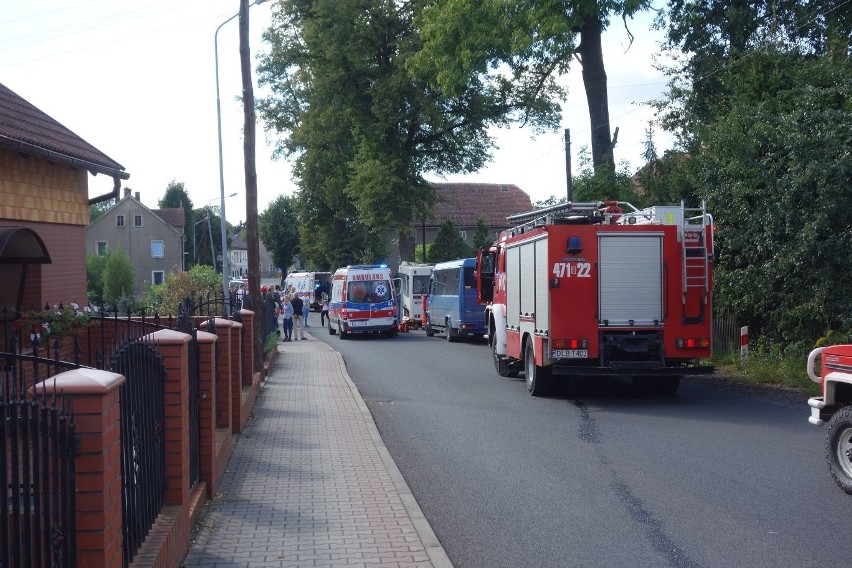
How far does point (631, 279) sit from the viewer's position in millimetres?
14602

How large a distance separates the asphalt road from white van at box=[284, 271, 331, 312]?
4469 centimetres

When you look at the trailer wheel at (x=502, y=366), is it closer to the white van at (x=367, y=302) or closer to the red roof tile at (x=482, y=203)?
the white van at (x=367, y=302)

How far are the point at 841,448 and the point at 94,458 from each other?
6.90 meters

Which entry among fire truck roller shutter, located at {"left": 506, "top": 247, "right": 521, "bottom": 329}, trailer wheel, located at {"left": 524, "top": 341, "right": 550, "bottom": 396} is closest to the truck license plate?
trailer wheel, located at {"left": 524, "top": 341, "right": 550, "bottom": 396}

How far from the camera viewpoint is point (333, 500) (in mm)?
8047

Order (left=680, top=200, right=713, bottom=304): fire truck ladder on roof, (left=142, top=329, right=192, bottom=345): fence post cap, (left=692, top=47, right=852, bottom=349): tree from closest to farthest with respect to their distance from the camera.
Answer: (left=142, top=329, right=192, bottom=345): fence post cap < (left=680, top=200, right=713, bottom=304): fire truck ladder on roof < (left=692, top=47, right=852, bottom=349): tree

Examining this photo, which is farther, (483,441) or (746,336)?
(746,336)

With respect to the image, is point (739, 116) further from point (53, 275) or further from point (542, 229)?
point (53, 275)

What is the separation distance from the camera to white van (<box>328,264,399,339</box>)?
34.4 metres

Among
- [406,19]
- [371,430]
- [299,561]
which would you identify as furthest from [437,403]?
[406,19]

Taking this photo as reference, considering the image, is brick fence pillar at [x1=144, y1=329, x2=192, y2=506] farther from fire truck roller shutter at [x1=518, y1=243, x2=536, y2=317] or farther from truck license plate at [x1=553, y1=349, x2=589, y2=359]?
fire truck roller shutter at [x1=518, y1=243, x2=536, y2=317]

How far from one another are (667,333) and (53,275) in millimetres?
8942

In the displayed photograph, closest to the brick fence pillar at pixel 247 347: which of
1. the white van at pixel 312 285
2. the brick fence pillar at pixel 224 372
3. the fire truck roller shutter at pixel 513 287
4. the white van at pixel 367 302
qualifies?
the brick fence pillar at pixel 224 372

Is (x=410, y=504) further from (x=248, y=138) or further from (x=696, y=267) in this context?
(x=248, y=138)
